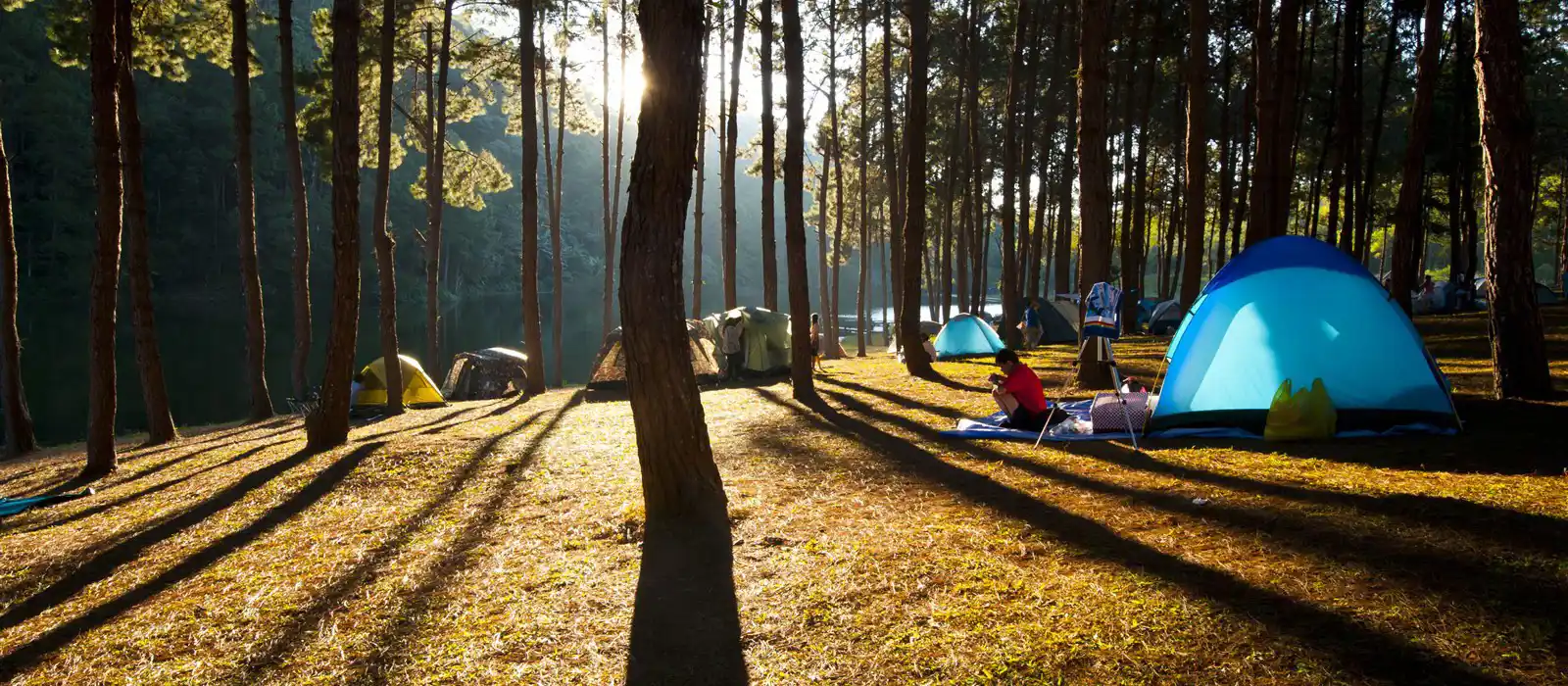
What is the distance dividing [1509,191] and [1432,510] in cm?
548

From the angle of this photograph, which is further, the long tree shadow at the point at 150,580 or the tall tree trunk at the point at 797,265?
the tall tree trunk at the point at 797,265

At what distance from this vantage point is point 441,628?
4770 millimetres

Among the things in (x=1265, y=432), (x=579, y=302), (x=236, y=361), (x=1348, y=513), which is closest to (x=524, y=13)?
(x=1265, y=432)

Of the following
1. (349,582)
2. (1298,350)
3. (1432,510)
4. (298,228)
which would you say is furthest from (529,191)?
(1432,510)

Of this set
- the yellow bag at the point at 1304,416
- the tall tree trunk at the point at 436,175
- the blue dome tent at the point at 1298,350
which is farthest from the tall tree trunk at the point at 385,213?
the yellow bag at the point at 1304,416

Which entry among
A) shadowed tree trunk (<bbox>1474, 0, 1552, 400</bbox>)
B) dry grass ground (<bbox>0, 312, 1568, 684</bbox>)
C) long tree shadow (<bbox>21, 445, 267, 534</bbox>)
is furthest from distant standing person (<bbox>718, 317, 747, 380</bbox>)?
shadowed tree trunk (<bbox>1474, 0, 1552, 400</bbox>)

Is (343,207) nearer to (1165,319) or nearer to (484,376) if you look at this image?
(484,376)

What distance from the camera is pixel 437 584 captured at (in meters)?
5.52

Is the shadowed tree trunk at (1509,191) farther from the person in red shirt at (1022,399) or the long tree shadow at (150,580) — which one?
the long tree shadow at (150,580)

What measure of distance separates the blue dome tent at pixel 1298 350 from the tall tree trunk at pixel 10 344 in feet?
54.4

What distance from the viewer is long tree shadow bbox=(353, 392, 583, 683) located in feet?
14.4

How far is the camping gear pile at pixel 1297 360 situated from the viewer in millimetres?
8453

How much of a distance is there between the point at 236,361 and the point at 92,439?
31.2m

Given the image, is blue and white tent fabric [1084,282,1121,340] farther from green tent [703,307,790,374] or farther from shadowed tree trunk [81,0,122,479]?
green tent [703,307,790,374]
